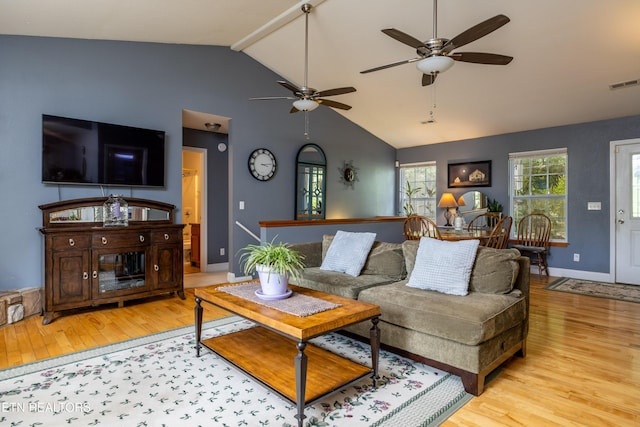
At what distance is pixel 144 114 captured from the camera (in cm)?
432

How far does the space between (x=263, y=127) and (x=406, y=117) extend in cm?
250

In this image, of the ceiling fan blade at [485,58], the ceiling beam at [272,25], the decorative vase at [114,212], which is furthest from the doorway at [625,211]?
the decorative vase at [114,212]

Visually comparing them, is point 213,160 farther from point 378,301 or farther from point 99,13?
point 378,301

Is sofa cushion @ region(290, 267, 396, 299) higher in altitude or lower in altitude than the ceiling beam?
lower

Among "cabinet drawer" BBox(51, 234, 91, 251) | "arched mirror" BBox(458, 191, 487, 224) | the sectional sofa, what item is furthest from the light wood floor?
"arched mirror" BBox(458, 191, 487, 224)

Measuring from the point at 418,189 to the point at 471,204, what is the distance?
127 cm

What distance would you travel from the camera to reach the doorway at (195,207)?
5.94 meters

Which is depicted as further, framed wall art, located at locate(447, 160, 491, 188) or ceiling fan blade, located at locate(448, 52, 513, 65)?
framed wall art, located at locate(447, 160, 491, 188)

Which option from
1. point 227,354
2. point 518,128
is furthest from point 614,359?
point 518,128

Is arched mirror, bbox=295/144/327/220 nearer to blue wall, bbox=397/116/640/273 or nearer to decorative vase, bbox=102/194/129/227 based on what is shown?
decorative vase, bbox=102/194/129/227

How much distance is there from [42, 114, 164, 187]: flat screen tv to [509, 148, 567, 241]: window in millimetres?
5599

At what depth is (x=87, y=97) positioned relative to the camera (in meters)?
3.91

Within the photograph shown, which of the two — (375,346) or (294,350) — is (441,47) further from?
(294,350)

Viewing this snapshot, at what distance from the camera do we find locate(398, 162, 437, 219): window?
7246mm
